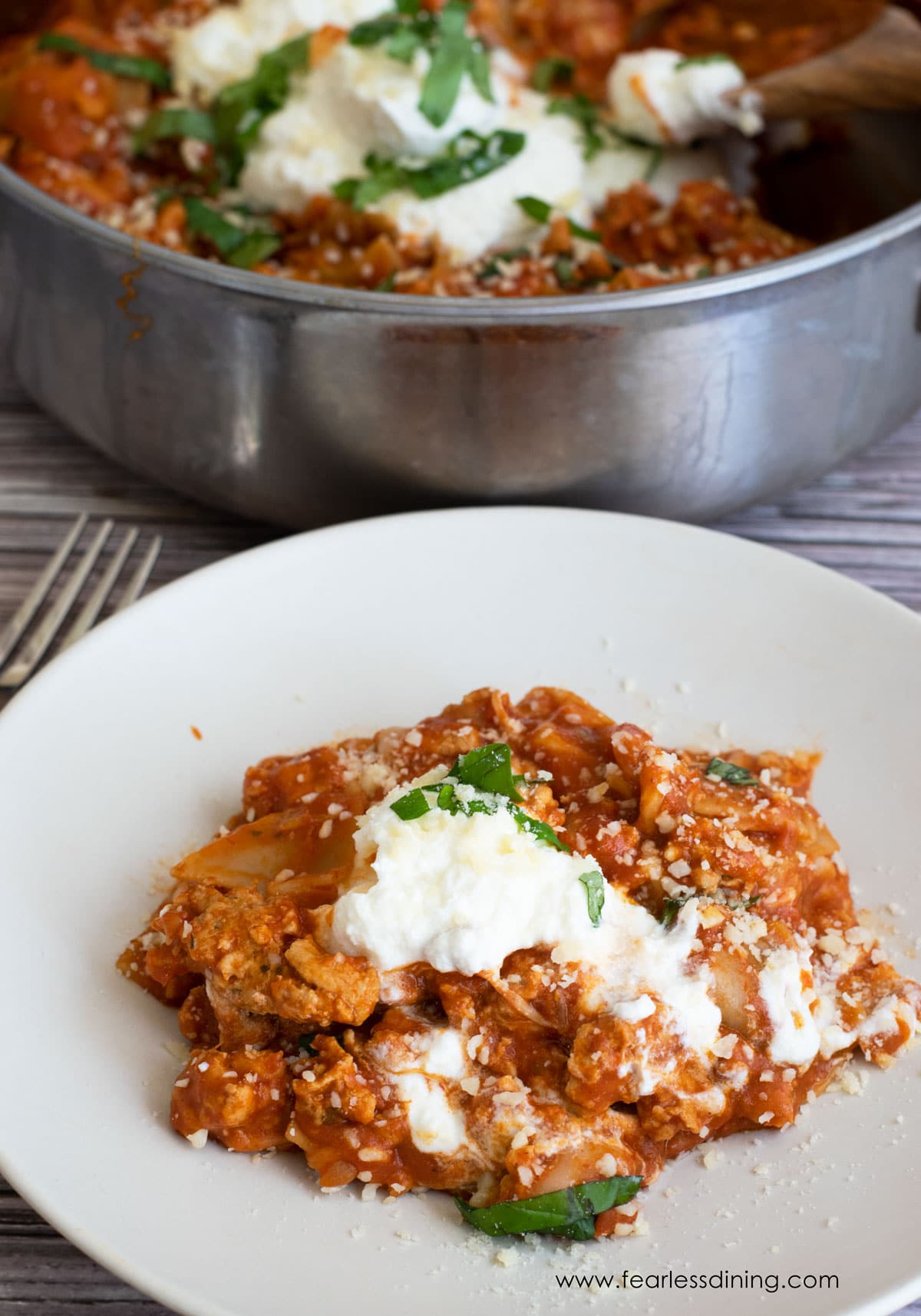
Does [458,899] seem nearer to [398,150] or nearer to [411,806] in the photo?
[411,806]

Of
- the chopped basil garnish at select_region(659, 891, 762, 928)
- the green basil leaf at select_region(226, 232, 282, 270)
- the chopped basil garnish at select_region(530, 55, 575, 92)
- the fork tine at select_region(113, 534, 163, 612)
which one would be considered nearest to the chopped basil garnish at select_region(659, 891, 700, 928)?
the chopped basil garnish at select_region(659, 891, 762, 928)

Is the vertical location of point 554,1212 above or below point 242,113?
below

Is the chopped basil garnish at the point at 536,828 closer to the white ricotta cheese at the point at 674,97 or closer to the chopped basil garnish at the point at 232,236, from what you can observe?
the chopped basil garnish at the point at 232,236

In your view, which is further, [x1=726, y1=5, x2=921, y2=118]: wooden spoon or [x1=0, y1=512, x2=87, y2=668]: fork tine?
[x1=726, y1=5, x2=921, y2=118]: wooden spoon

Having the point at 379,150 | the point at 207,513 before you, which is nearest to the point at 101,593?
the point at 207,513

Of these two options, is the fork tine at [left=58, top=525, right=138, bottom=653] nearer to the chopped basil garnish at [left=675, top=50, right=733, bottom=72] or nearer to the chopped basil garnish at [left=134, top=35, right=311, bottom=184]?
the chopped basil garnish at [left=134, top=35, right=311, bottom=184]

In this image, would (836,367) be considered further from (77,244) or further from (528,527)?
(77,244)
